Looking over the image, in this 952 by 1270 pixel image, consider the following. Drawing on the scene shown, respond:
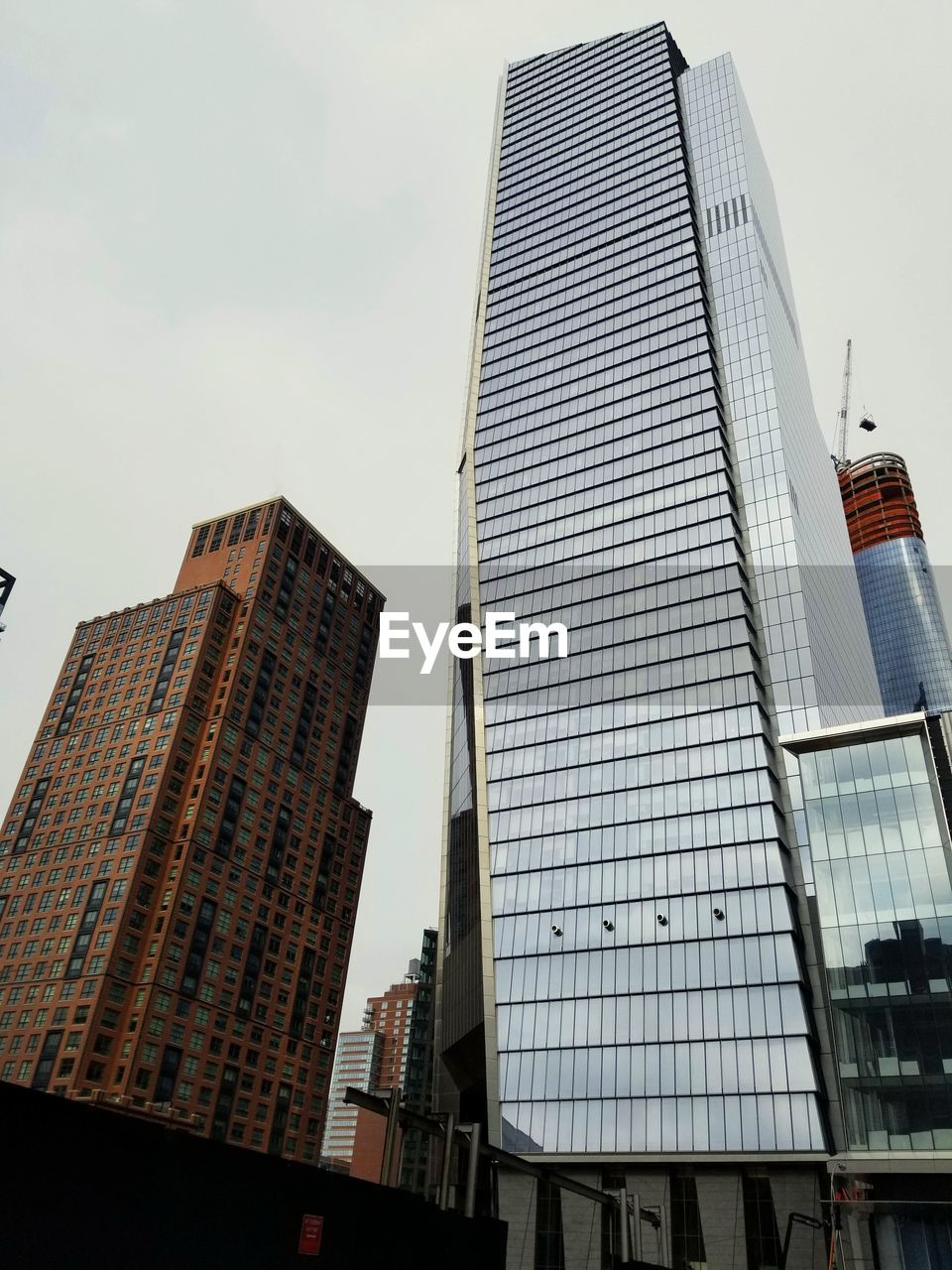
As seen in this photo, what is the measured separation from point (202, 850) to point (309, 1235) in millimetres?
109354

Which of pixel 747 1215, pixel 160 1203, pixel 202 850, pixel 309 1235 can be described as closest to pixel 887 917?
pixel 747 1215

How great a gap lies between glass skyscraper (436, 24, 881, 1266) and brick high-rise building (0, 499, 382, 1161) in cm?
3386

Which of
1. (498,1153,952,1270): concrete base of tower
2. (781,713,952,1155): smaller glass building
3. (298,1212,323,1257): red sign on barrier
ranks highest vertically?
(781,713,952,1155): smaller glass building

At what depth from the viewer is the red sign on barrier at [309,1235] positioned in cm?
1872

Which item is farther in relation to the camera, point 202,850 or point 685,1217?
point 202,850

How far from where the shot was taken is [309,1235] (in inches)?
743

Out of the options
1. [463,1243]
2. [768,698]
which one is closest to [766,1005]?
[768,698]

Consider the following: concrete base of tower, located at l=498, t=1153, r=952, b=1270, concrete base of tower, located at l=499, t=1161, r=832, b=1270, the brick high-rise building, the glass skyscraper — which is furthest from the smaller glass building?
the brick high-rise building

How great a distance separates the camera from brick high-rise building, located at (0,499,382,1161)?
11094cm

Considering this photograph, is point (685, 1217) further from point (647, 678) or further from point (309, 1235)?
point (309, 1235)

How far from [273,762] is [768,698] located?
75.9m

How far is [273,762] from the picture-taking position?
458 ft

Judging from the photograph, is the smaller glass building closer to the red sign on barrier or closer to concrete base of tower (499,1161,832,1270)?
concrete base of tower (499,1161,832,1270)

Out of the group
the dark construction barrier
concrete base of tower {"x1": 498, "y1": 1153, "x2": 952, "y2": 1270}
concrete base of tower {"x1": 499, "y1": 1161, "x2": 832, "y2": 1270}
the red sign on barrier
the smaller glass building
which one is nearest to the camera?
the dark construction barrier
